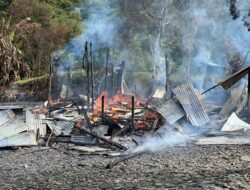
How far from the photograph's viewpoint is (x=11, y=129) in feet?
41.8

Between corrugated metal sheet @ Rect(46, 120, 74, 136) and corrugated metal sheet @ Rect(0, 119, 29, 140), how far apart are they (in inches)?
51.8

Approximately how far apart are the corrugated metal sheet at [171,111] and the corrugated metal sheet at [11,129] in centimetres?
478

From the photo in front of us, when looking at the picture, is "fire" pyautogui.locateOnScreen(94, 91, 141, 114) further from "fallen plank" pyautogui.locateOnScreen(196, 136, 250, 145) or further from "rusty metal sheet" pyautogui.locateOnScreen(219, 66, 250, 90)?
"fallen plank" pyautogui.locateOnScreen(196, 136, 250, 145)

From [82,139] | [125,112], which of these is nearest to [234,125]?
[125,112]

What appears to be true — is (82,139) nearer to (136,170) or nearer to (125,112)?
(125,112)

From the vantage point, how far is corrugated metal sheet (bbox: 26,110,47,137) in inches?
523

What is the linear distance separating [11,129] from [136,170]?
5132 millimetres

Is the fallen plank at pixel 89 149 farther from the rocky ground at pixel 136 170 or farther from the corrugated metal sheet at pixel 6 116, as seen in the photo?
the corrugated metal sheet at pixel 6 116

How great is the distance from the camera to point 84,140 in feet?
42.7

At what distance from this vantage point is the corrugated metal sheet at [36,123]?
43.6ft

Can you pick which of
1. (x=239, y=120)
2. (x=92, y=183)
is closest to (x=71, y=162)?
(x=92, y=183)

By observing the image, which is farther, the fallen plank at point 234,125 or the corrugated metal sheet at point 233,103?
the corrugated metal sheet at point 233,103

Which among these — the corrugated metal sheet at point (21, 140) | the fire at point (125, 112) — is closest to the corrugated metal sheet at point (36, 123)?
the corrugated metal sheet at point (21, 140)

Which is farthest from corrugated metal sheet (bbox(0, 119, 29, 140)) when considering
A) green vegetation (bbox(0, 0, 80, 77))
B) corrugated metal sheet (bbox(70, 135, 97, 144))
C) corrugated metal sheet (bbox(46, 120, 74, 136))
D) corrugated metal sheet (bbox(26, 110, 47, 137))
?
green vegetation (bbox(0, 0, 80, 77))
